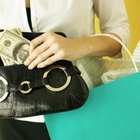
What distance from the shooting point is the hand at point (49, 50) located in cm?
60

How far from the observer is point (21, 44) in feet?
2.07

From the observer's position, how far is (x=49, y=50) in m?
0.60

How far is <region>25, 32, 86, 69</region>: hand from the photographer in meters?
0.60

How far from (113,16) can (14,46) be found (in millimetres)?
289

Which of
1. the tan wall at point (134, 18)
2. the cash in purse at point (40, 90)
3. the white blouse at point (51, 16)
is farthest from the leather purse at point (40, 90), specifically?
the tan wall at point (134, 18)

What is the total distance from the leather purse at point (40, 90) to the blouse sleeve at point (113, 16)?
0.22 m

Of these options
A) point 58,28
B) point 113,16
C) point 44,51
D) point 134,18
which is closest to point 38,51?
A: point 44,51

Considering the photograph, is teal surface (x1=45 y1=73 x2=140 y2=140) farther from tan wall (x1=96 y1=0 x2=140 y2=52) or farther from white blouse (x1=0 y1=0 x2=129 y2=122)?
tan wall (x1=96 y1=0 x2=140 y2=52)

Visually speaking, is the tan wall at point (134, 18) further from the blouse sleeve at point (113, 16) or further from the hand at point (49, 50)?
the hand at point (49, 50)

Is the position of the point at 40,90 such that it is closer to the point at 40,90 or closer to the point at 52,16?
the point at 40,90

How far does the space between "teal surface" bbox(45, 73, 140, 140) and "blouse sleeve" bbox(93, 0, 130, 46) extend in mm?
191

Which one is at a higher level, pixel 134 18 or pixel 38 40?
pixel 38 40

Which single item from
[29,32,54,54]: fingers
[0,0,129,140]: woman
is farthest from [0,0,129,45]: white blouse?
[29,32,54,54]: fingers

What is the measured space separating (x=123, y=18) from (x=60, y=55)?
28 cm
